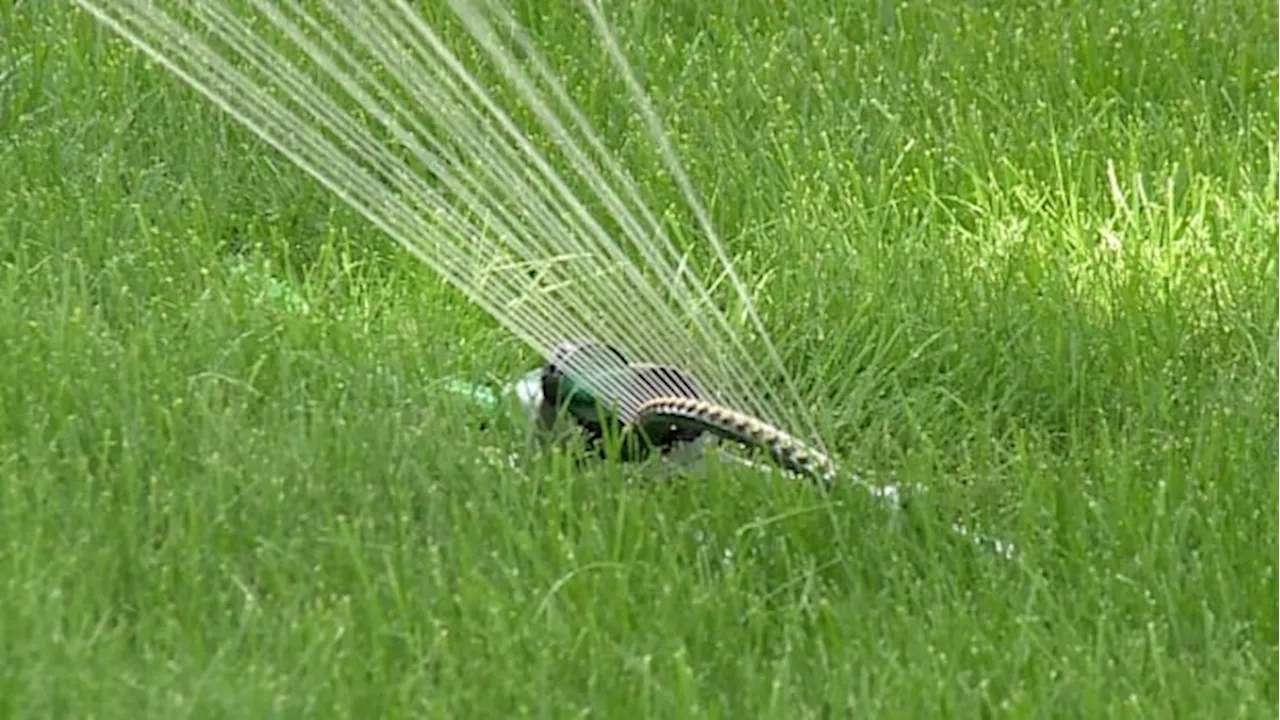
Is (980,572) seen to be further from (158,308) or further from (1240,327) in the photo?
(158,308)

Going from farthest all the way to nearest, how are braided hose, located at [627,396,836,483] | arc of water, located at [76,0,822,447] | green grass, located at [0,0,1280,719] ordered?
1. arc of water, located at [76,0,822,447]
2. braided hose, located at [627,396,836,483]
3. green grass, located at [0,0,1280,719]

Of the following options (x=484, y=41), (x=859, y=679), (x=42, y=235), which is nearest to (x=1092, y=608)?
(x=859, y=679)

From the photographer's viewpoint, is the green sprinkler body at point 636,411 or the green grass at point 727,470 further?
the green sprinkler body at point 636,411

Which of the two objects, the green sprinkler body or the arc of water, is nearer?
the green sprinkler body

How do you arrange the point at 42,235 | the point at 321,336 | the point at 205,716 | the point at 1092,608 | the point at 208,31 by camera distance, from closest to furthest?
the point at 205,716 → the point at 1092,608 → the point at 321,336 → the point at 42,235 → the point at 208,31

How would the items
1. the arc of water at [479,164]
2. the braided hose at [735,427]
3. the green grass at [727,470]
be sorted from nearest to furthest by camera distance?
the green grass at [727,470], the braided hose at [735,427], the arc of water at [479,164]

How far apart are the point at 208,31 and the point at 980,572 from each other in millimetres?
2143

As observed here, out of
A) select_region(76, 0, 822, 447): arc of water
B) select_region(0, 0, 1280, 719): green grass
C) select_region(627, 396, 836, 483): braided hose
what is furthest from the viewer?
select_region(76, 0, 822, 447): arc of water

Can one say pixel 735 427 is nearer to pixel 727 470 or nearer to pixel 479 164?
pixel 727 470

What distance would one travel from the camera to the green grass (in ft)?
8.41

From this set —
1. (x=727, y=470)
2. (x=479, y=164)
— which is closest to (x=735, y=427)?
(x=727, y=470)

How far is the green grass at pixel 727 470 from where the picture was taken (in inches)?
101

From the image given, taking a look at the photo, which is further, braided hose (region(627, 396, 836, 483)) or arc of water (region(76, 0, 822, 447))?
arc of water (region(76, 0, 822, 447))

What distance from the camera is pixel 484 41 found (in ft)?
14.6
